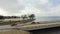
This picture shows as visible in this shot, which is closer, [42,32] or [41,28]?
[41,28]

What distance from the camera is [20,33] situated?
1067 cm

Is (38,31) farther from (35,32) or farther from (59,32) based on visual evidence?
(59,32)

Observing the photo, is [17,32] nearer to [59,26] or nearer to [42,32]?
[42,32]

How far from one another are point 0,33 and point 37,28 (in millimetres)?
3730

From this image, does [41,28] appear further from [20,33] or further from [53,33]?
[20,33]

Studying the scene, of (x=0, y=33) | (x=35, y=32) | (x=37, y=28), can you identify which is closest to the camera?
(x=37, y=28)

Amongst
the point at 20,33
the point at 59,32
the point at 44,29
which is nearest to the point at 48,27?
the point at 44,29

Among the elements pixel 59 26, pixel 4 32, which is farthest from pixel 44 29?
pixel 4 32

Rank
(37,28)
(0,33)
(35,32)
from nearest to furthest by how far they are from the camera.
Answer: (37,28), (35,32), (0,33)

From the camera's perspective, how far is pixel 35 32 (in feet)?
27.6

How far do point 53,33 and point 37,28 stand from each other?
3.61 feet

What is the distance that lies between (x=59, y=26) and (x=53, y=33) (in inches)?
21.5

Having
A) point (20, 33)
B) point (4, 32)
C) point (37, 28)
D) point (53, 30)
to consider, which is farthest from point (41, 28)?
point (4, 32)

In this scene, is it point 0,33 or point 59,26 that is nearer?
point 59,26
